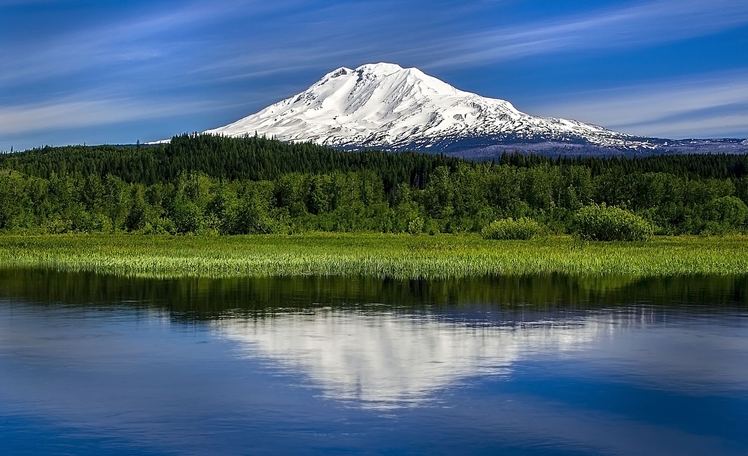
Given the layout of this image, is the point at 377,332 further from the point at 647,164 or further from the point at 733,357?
the point at 647,164

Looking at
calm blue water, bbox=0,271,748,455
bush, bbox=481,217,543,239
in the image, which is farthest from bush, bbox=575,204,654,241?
calm blue water, bbox=0,271,748,455

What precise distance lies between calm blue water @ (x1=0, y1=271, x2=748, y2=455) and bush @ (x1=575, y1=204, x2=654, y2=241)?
55276mm

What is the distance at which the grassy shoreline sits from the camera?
2453 inches

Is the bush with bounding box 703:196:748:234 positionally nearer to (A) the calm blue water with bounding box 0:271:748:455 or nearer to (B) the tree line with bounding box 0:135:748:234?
(B) the tree line with bounding box 0:135:748:234

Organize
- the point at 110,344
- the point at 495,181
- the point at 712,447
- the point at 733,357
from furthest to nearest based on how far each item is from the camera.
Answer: the point at 495,181 < the point at 110,344 < the point at 733,357 < the point at 712,447

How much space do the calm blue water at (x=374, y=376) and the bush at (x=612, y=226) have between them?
55276 millimetres

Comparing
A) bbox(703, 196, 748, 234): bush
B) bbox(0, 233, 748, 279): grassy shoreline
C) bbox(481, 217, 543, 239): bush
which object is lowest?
bbox(0, 233, 748, 279): grassy shoreline

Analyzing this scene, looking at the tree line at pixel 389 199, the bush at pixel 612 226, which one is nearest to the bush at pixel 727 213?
the tree line at pixel 389 199

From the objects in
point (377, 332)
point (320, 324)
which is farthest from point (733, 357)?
point (320, 324)

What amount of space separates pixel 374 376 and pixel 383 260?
43.3m

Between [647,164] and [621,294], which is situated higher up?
[647,164]

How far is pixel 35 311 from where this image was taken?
40406mm

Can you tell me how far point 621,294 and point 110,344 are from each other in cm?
2562

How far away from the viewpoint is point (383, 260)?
6875 cm
